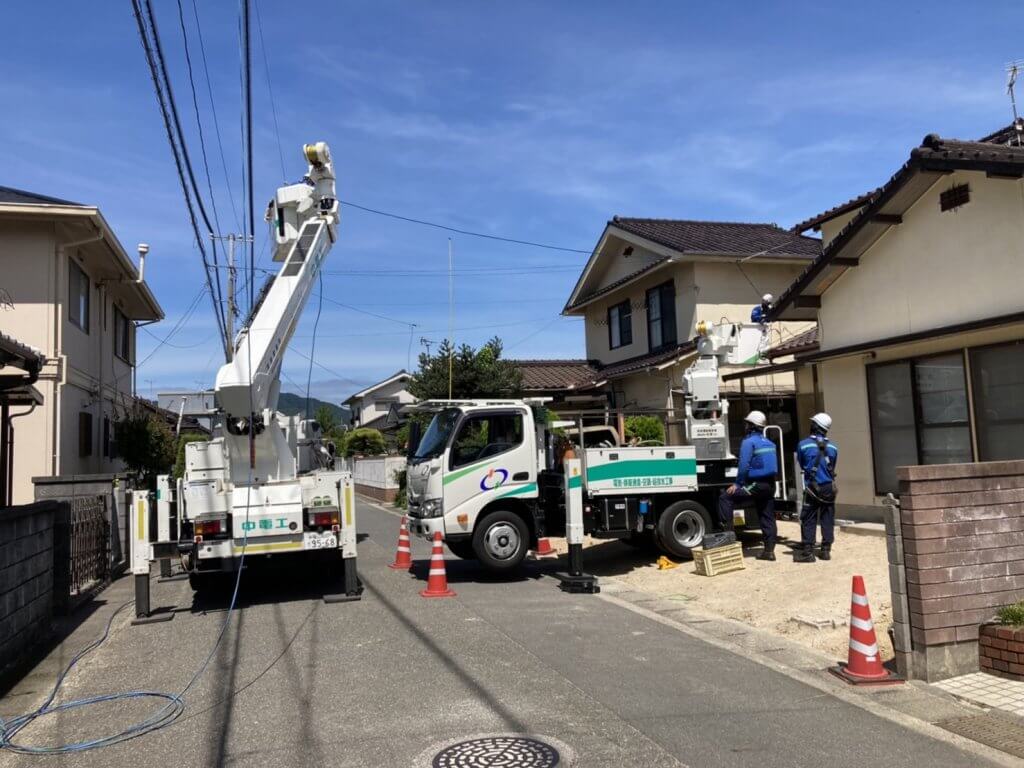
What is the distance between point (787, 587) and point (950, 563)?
11.8ft

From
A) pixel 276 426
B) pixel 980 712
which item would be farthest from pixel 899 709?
pixel 276 426

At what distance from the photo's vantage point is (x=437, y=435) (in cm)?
1162

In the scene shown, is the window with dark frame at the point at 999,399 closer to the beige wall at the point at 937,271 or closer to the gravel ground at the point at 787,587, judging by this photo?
the beige wall at the point at 937,271

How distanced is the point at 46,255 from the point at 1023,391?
16353 mm

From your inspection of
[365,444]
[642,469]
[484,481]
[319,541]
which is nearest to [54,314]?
[319,541]

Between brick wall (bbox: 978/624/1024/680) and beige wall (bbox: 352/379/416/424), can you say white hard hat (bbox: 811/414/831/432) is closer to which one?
brick wall (bbox: 978/624/1024/680)

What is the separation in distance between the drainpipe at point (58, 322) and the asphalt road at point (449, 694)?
7124 mm

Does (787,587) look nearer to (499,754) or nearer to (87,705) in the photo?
(499,754)

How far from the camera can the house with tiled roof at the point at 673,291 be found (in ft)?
62.6

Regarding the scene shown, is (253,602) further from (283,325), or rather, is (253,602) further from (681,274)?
(681,274)

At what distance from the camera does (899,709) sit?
18.3 feet

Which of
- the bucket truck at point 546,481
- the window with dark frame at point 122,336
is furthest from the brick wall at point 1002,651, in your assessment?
the window with dark frame at point 122,336

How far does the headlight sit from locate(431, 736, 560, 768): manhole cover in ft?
19.6

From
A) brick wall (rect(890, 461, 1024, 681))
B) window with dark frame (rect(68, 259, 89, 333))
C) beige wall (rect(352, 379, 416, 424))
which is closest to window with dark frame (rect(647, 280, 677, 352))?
window with dark frame (rect(68, 259, 89, 333))
